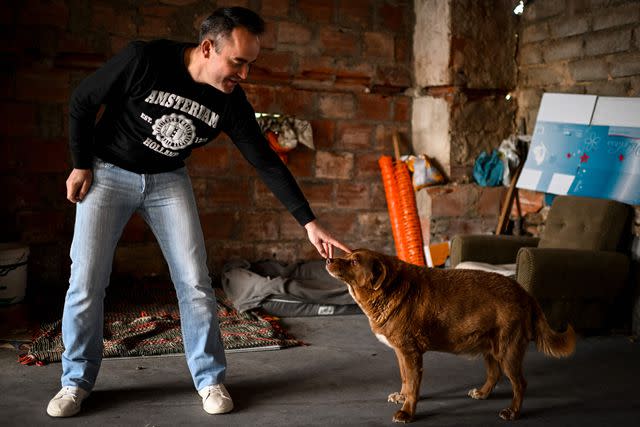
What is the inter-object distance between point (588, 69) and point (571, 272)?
5.83 ft

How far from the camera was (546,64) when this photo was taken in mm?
5266

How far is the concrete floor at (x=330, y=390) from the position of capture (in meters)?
2.75

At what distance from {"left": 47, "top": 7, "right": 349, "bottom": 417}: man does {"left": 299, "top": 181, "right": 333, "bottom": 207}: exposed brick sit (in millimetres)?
2726

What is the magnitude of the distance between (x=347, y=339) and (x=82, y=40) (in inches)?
118

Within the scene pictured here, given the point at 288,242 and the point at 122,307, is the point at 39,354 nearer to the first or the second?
the point at 122,307

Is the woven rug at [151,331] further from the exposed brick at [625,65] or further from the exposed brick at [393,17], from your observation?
the exposed brick at [625,65]

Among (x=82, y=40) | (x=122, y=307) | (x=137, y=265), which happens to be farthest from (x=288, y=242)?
(x=82, y=40)

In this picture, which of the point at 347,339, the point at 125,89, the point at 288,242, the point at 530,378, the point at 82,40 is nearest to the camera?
the point at 125,89

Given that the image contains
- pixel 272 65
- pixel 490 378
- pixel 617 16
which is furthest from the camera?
pixel 272 65

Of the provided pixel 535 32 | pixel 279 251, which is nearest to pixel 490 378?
pixel 279 251

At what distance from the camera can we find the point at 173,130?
2.63 m

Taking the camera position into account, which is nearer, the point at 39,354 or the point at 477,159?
the point at 39,354

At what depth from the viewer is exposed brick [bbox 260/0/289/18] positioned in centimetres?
532

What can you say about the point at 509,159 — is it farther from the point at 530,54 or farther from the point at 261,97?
the point at 261,97
